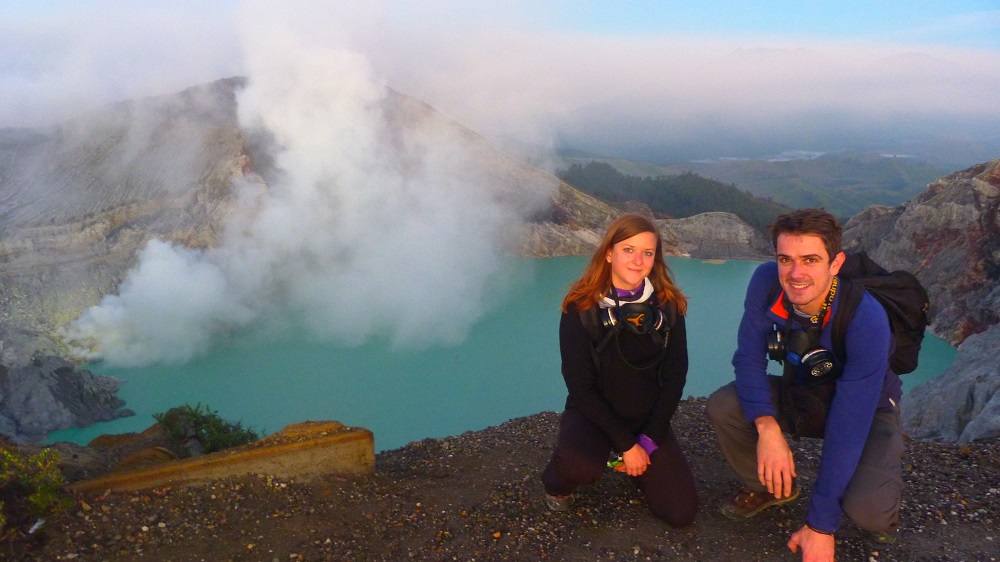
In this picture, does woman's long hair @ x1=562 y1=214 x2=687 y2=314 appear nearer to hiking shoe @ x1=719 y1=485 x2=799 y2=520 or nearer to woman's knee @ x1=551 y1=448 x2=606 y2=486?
woman's knee @ x1=551 y1=448 x2=606 y2=486

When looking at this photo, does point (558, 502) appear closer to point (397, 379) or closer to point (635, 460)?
point (635, 460)

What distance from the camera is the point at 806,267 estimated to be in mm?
2932

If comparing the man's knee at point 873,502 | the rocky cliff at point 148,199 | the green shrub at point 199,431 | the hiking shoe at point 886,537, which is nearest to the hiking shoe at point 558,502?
the man's knee at point 873,502

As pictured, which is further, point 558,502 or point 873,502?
point 558,502

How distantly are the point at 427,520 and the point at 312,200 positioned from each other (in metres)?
22.2

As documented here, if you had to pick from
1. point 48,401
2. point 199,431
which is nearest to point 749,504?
point 199,431

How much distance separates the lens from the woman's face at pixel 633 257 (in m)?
3.46

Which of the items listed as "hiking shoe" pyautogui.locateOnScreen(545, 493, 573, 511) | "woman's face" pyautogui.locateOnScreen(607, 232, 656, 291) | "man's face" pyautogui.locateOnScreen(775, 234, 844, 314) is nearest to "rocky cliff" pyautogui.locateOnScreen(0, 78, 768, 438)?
"hiking shoe" pyautogui.locateOnScreen(545, 493, 573, 511)


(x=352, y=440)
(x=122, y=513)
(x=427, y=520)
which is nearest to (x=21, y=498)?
(x=122, y=513)

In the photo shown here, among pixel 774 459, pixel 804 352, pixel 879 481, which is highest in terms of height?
pixel 804 352

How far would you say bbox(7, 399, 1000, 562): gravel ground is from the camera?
335 cm

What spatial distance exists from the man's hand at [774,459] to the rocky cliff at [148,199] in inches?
585

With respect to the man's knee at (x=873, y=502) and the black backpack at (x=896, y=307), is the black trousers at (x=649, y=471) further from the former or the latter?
the black backpack at (x=896, y=307)

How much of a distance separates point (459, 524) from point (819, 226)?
2.51 m
